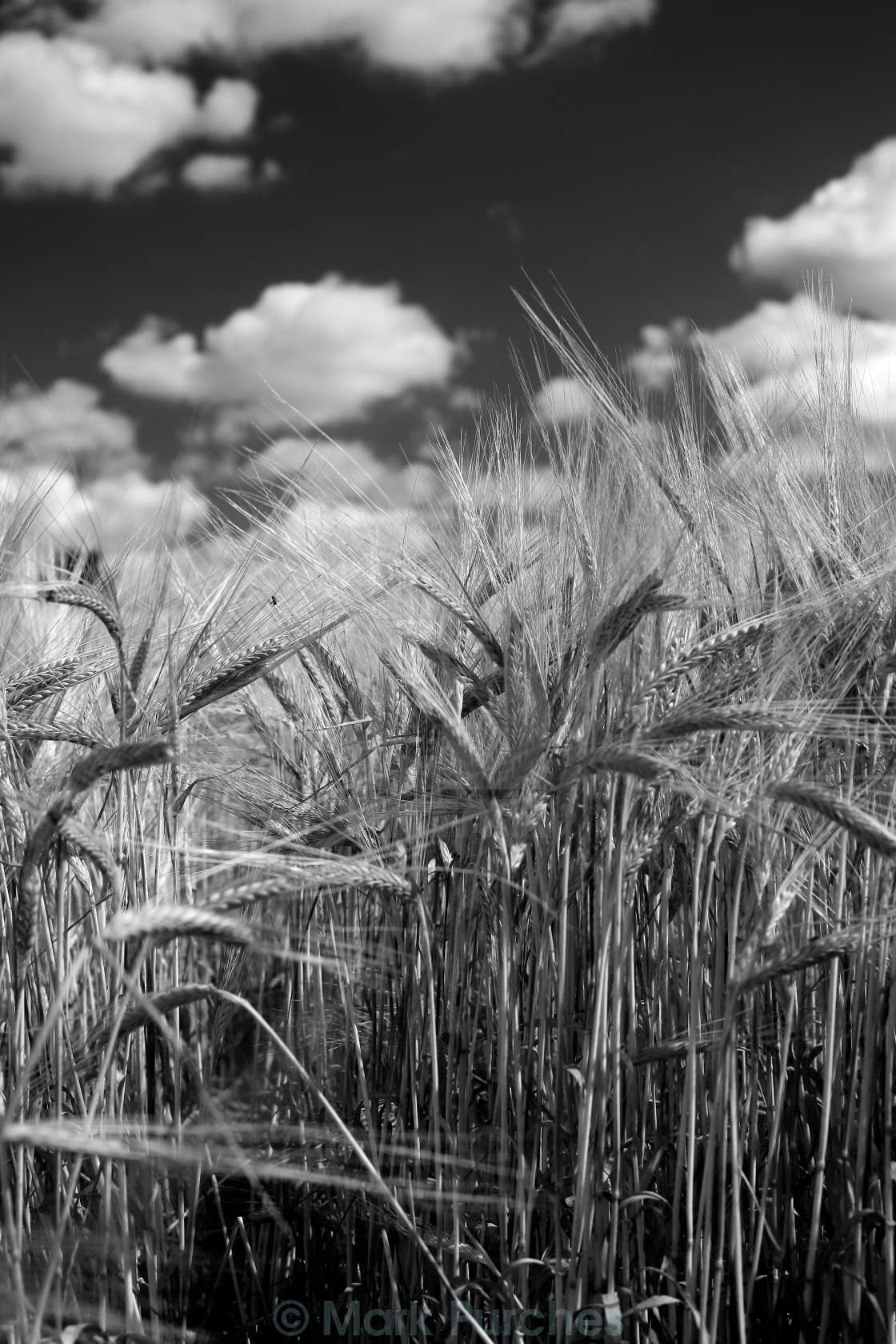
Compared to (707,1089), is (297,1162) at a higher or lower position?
lower

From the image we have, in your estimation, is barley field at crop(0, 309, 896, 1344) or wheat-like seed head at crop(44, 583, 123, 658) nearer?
barley field at crop(0, 309, 896, 1344)

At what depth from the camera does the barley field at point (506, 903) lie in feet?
5.52

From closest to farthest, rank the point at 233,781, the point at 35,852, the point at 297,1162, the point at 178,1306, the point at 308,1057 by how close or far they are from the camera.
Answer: the point at 35,852 < the point at 178,1306 < the point at 297,1162 < the point at 233,781 < the point at 308,1057

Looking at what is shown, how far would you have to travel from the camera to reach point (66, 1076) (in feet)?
5.86

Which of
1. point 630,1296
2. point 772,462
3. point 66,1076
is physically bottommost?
point 630,1296

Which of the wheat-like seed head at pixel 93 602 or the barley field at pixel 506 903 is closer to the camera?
the barley field at pixel 506 903

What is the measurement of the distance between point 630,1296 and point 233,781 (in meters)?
1.21

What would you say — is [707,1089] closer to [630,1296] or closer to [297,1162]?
[630,1296]

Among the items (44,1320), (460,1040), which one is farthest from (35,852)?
(460,1040)

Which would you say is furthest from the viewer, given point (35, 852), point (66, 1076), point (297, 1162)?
point (297, 1162)

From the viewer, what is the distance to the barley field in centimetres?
168

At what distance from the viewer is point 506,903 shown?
173 cm

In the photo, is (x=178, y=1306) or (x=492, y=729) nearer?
(x=178, y=1306)

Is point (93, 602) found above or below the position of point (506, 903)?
above
